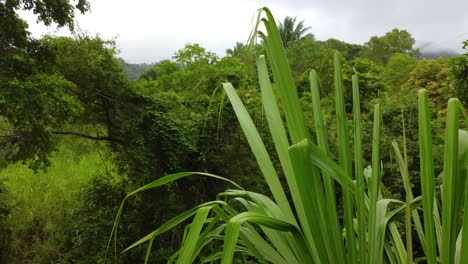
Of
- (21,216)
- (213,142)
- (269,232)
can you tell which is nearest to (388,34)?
(213,142)

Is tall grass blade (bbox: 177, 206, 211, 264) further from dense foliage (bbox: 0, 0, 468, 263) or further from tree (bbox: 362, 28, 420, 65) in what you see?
tree (bbox: 362, 28, 420, 65)

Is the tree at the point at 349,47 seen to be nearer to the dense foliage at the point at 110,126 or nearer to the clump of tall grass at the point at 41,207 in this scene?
the dense foliage at the point at 110,126

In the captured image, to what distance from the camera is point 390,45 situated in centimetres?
1952

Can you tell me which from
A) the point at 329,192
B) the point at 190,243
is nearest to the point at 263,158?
the point at 329,192

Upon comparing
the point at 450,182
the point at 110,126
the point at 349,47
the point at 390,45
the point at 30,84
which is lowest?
the point at 110,126

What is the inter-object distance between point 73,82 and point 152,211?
1606mm

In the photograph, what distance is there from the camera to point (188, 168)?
4.25m

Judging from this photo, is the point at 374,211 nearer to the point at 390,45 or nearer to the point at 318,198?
the point at 318,198

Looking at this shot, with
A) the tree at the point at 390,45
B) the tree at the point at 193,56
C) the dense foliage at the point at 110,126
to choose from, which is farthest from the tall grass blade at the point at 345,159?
the tree at the point at 390,45

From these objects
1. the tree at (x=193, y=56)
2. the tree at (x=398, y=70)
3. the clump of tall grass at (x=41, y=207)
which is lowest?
the clump of tall grass at (x=41, y=207)

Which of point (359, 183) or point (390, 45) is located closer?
point (359, 183)

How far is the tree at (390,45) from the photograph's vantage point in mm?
19312

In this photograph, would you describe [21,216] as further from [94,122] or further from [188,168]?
[188,168]

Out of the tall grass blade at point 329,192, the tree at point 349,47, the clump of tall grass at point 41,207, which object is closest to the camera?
the tall grass blade at point 329,192
